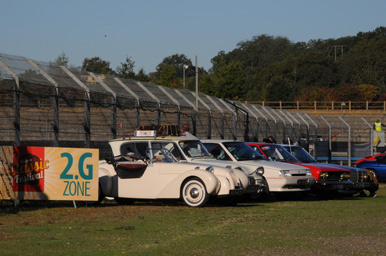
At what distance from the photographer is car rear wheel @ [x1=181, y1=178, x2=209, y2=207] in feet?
52.7

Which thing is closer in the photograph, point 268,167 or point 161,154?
point 161,154

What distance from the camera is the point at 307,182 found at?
19828mm

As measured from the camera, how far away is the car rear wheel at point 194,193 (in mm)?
16062

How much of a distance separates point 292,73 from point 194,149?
11031cm

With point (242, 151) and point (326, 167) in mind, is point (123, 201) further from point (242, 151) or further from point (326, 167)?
point (326, 167)

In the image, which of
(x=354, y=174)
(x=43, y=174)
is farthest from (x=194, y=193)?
(x=354, y=174)

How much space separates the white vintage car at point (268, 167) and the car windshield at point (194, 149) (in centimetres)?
93

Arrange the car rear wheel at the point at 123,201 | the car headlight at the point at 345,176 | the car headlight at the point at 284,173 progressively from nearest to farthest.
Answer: the car rear wheel at the point at 123,201 < the car headlight at the point at 284,173 < the car headlight at the point at 345,176

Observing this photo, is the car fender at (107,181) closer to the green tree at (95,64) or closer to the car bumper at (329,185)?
the car bumper at (329,185)

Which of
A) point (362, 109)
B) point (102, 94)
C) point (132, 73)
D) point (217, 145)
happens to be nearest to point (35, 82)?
point (102, 94)

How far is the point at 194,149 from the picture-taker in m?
18.2

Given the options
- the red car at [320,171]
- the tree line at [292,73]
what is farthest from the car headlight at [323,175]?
the tree line at [292,73]

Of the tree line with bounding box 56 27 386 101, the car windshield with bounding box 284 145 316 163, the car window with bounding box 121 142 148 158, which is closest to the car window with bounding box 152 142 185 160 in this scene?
the car window with bounding box 121 142 148 158

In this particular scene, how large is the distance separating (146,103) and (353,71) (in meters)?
107
